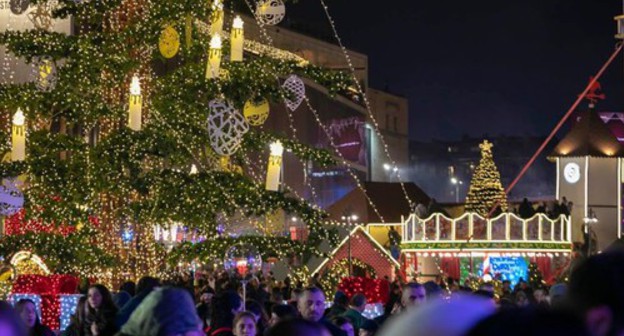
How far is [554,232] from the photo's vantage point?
1684 inches

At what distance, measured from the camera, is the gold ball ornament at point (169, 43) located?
23.2m

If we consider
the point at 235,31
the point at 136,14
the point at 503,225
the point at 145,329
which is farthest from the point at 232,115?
the point at 503,225

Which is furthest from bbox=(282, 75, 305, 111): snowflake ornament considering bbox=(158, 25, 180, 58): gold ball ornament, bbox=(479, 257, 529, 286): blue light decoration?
bbox=(479, 257, 529, 286): blue light decoration

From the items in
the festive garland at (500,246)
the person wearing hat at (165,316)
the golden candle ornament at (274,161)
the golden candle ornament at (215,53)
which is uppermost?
the golden candle ornament at (215,53)

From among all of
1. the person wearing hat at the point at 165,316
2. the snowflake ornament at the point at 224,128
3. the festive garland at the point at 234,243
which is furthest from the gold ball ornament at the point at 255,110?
the person wearing hat at the point at 165,316

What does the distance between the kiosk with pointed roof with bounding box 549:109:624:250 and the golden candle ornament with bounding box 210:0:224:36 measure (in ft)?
114

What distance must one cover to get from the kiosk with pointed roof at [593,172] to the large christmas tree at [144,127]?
33.6 meters

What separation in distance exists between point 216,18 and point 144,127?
2.23 meters

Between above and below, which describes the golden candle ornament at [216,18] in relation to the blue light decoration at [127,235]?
above

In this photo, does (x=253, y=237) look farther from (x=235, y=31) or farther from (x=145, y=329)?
(x=145, y=329)

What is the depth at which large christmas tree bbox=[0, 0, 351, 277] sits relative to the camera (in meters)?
23.4

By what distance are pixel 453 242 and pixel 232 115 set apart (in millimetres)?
21289

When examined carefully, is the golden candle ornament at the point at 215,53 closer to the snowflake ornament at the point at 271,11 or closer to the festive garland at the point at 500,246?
the snowflake ornament at the point at 271,11

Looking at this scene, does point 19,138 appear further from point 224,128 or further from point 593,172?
point 593,172
